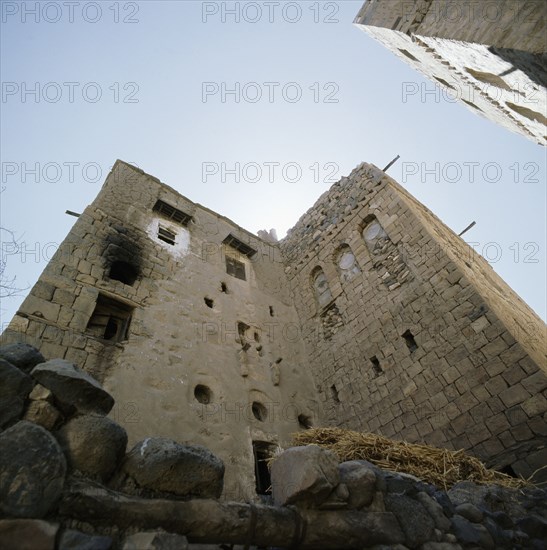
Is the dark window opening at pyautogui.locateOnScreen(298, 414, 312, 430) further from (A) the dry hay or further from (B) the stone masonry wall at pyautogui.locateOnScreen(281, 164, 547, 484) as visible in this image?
(A) the dry hay

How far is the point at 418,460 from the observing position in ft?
12.2

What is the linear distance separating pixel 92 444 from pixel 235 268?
8.90 m

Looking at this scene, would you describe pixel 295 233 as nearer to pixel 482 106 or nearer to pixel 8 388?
pixel 482 106

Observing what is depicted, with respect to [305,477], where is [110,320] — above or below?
above

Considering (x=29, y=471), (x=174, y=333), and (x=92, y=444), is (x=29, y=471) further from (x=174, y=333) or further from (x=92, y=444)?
(x=174, y=333)

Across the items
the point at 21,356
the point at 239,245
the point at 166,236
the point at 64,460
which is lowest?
the point at 64,460

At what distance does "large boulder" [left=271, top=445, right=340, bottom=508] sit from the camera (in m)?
2.02

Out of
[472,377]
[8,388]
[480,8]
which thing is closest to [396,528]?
[8,388]

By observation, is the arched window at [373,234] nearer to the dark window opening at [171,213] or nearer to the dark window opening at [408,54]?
the dark window opening at [408,54]

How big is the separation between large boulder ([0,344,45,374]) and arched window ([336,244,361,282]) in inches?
312

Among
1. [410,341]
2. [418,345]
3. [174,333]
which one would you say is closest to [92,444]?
[174,333]

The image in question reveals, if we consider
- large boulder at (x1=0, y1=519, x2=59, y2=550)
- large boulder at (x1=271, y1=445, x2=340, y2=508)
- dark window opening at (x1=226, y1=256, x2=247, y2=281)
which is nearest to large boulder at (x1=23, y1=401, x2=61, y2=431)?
large boulder at (x1=0, y1=519, x2=59, y2=550)

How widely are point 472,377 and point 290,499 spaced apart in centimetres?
479

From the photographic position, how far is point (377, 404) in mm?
6965
